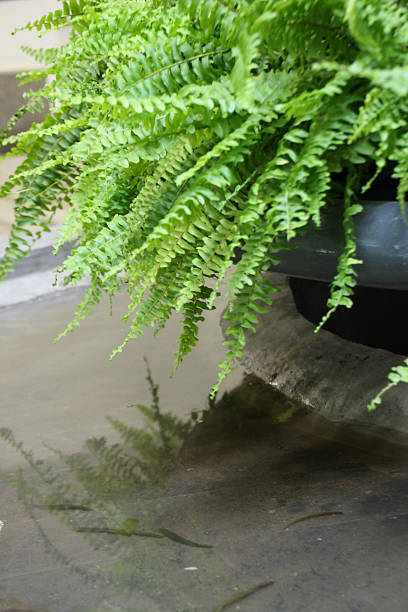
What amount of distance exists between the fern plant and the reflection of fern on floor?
238 mm

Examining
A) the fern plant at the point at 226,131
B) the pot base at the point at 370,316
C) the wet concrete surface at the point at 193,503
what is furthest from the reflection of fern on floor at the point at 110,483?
the pot base at the point at 370,316

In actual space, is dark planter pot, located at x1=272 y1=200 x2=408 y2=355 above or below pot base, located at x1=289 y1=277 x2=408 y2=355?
above

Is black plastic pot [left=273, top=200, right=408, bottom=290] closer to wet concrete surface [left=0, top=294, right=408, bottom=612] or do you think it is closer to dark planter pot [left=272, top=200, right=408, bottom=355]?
dark planter pot [left=272, top=200, right=408, bottom=355]

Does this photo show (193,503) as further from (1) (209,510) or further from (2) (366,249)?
(2) (366,249)

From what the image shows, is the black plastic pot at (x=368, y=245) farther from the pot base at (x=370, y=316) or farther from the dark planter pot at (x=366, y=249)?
the pot base at (x=370, y=316)

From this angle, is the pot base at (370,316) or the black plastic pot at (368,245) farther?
the pot base at (370,316)

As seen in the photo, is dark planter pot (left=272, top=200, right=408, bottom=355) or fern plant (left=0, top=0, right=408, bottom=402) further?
dark planter pot (left=272, top=200, right=408, bottom=355)

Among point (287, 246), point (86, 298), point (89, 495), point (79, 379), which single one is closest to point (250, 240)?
point (287, 246)

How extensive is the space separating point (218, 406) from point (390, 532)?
1.57 feet

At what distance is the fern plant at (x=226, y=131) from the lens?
0.58 m

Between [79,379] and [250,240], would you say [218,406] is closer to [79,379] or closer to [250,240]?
[79,379]

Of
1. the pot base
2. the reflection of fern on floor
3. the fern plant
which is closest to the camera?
the fern plant

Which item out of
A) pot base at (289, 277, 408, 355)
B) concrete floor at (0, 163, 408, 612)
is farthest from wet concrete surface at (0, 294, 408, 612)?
pot base at (289, 277, 408, 355)

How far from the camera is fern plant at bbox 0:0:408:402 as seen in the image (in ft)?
1.91
